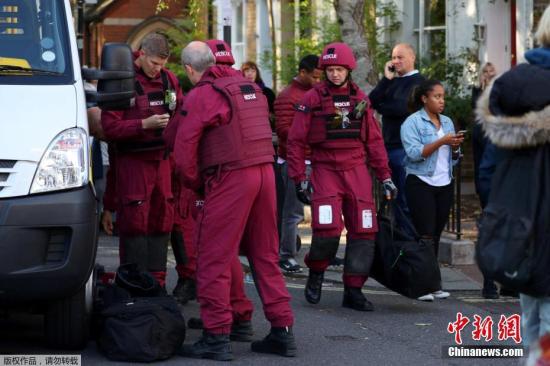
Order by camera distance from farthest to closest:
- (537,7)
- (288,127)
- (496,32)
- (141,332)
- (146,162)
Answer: (496,32)
(537,7)
(288,127)
(146,162)
(141,332)

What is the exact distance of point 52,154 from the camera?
6977 millimetres

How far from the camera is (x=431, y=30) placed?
18766mm

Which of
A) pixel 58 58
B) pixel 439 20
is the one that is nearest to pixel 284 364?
pixel 58 58

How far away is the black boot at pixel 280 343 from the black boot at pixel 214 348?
0.29 meters

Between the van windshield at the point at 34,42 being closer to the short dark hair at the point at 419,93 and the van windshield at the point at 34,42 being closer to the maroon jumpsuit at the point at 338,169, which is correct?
the maroon jumpsuit at the point at 338,169

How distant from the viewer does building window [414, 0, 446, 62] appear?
731 inches

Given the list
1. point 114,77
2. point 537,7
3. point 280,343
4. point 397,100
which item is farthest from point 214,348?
point 537,7

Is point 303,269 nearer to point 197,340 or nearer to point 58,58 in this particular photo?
point 197,340

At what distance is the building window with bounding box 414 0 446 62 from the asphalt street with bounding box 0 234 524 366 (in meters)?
8.59

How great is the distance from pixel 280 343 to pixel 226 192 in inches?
39.5

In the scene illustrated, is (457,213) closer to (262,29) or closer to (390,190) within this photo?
(390,190)

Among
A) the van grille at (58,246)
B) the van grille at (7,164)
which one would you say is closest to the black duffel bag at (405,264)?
the van grille at (58,246)

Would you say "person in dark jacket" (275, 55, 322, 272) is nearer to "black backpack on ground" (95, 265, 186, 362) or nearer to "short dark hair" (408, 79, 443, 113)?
"short dark hair" (408, 79, 443, 113)

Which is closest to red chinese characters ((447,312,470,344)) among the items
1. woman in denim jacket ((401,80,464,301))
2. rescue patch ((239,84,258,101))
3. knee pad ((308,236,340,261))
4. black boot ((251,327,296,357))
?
woman in denim jacket ((401,80,464,301))
